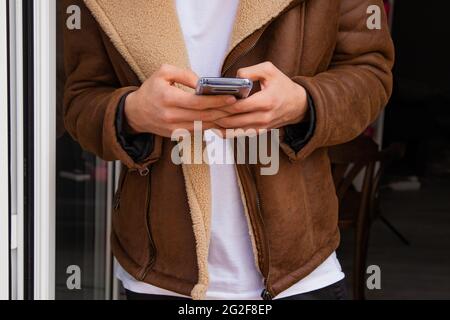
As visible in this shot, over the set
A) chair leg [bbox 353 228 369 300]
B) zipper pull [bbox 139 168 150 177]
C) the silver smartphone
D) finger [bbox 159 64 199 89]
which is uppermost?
finger [bbox 159 64 199 89]

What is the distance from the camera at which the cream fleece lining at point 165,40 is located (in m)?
0.88

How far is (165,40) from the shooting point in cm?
89

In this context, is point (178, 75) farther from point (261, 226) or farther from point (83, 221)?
point (83, 221)

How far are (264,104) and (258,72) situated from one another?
1.6 inches

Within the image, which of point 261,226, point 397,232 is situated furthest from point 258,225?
point 397,232

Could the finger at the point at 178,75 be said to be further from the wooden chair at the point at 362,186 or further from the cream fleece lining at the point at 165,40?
the wooden chair at the point at 362,186

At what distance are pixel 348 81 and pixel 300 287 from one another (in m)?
0.30

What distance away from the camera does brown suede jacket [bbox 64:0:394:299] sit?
0.88m

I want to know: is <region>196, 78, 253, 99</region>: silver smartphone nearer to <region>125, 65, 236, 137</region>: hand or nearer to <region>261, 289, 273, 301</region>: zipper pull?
<region>125, 65, 236, 137</region>: hand

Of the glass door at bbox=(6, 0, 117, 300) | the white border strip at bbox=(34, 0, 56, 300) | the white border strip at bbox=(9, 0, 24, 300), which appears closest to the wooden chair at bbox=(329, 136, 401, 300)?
the glass door at bbox=(6, 0, 117, 300)

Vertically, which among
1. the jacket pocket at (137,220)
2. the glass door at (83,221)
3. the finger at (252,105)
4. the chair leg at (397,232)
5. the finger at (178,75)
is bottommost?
the chair leg at (397,232)

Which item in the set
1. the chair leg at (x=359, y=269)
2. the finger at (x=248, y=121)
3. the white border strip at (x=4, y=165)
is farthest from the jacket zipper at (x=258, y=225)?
the chair leg at (x=359, y=269)

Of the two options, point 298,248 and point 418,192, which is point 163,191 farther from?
point 418,192

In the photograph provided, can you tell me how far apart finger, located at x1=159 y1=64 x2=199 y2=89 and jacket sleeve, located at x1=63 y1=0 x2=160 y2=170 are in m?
0.10
